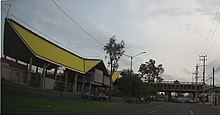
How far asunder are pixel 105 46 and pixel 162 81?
85.6m

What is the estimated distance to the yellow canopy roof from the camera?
42.6m

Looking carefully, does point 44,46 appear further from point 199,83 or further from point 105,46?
point 199,83

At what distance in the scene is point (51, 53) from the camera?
54906 mm

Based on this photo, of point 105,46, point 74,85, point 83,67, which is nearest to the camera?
point 105,46

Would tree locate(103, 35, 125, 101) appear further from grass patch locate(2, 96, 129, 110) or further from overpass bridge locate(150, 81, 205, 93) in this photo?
overpass bridge locate(150, 81, 205, 93)

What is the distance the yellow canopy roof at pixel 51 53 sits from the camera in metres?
42.6

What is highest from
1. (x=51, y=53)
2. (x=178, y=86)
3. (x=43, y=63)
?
(x=51, y=53)

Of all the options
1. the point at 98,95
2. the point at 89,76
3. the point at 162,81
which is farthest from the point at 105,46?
the point at 162,81

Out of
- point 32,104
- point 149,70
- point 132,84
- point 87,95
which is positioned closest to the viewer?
point 32,104

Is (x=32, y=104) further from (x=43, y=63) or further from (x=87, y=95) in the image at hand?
(x=87, y=95)

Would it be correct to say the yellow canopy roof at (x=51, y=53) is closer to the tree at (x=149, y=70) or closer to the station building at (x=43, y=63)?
the station building at (x=43, y=63)

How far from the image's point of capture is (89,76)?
261 feet

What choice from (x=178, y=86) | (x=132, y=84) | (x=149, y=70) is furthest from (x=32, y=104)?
(x=178, y=86)

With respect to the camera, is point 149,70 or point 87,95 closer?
point 87,95
